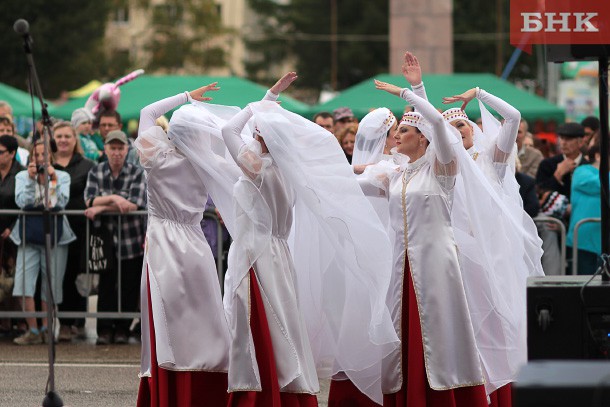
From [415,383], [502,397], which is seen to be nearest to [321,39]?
[502,397]

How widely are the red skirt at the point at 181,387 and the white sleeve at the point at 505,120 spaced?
8.04 ft

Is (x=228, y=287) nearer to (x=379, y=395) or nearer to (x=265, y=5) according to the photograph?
(x=379, y=395)

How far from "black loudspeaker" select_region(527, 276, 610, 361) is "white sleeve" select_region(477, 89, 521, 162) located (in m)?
2.38

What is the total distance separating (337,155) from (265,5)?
5058 cm

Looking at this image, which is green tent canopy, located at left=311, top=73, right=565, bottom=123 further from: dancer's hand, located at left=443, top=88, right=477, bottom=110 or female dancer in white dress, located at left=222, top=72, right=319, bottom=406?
female dancer in white dress, located at left=222, top=72, right=319, bottom=406

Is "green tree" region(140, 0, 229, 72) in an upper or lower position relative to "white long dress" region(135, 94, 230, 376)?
upper

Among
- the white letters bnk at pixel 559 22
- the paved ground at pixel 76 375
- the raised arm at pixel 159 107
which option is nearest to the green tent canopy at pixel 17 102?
the paved ground at pixel 76 375

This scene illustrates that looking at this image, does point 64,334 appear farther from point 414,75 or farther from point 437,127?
point 437,127

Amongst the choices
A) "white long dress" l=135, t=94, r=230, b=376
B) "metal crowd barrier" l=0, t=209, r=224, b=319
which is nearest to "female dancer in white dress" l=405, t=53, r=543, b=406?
"white long dress" l=135, t=94, r=230, b=376

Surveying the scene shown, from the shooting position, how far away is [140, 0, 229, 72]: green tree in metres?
54.1

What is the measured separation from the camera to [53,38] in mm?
39938

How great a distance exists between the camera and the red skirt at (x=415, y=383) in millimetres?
8234

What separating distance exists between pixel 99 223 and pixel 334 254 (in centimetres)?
431

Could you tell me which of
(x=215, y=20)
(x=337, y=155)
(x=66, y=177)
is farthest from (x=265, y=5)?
(x=337, y=155)
